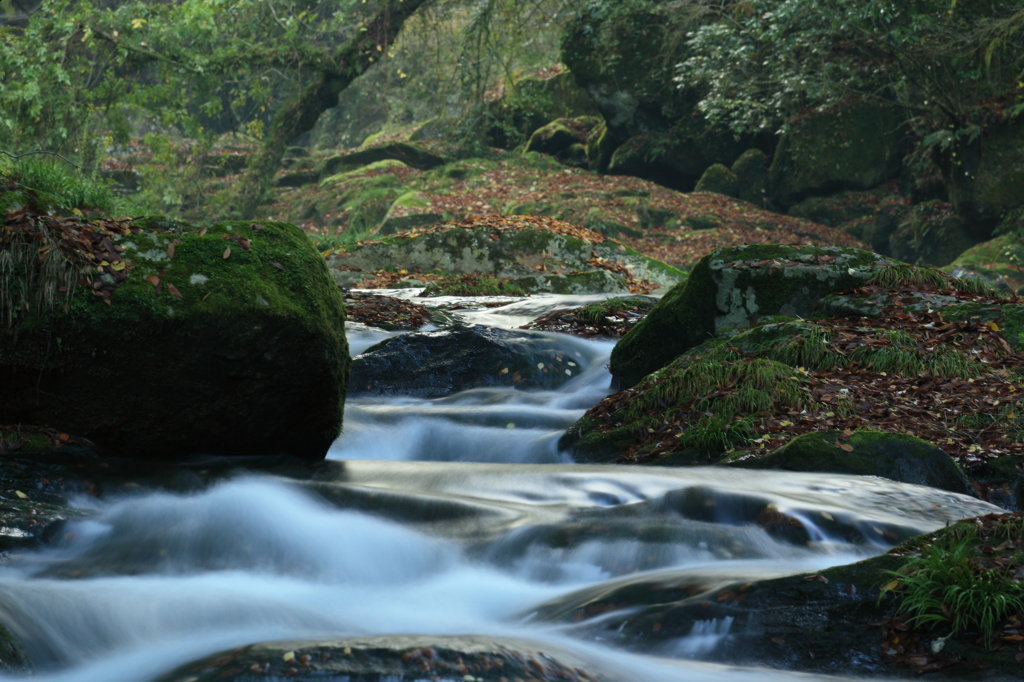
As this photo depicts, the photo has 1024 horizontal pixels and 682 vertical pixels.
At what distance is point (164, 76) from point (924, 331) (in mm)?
16880

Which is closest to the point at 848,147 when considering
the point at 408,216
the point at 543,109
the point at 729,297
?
the point at 543,109

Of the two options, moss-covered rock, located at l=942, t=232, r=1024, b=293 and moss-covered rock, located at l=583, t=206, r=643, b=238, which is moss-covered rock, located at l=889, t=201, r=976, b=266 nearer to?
moss-covered rock, located at l=942, t=232, r=1024, b=293

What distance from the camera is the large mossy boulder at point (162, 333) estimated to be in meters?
4.53

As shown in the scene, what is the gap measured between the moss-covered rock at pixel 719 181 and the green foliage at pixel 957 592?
66.6ft

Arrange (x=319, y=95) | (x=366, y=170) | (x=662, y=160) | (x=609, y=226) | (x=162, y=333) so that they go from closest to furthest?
(x=162, y=333), (x=609, y=226), (x=319, y=95), (x=662, y=160), (x=366, y=170)

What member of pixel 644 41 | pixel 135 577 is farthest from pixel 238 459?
pixel 644 41

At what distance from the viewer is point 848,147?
20453mm

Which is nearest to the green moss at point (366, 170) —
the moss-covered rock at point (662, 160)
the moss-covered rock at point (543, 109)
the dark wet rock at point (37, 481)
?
the moss-covered rock at point (543, 109)

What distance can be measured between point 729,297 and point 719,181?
15713 millimetres

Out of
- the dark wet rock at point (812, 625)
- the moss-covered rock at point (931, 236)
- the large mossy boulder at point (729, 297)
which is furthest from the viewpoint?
the moss-covered rock at point (931, 236)

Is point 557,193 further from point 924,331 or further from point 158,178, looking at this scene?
point 924,331

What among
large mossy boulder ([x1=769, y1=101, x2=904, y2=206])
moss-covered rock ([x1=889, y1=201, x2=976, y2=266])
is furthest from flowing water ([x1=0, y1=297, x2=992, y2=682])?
large mossy boulder ([x1=769, y1=101, x2=904, y2=206])

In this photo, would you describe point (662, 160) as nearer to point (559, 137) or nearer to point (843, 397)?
point (559, 137)

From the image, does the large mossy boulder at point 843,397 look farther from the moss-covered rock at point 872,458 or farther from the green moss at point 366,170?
the green moss at point 366,170
